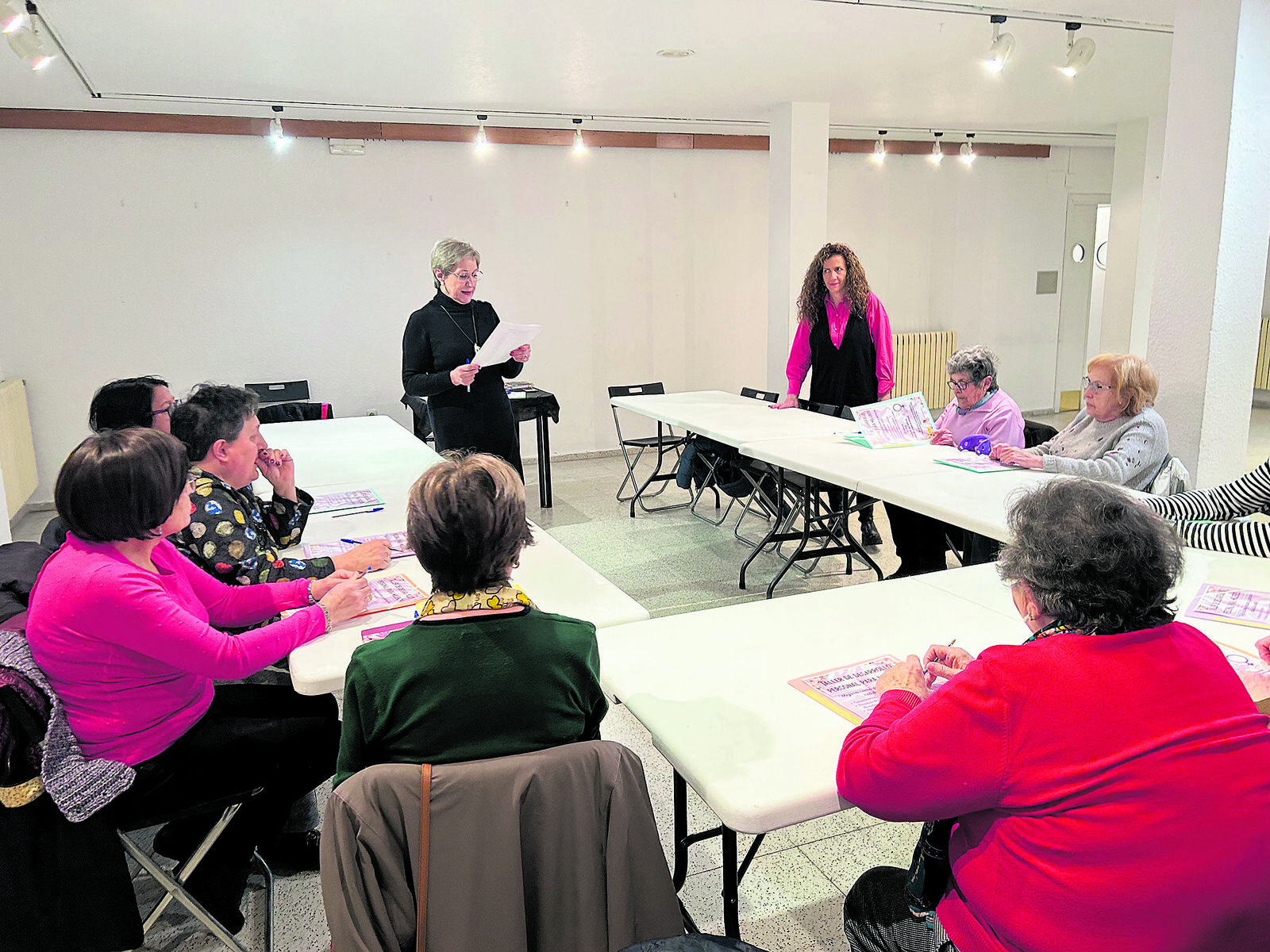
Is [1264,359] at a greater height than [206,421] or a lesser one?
lesser

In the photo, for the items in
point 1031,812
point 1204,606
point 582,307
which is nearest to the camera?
point 1031,812

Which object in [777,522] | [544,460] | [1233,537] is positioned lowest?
[777,522]

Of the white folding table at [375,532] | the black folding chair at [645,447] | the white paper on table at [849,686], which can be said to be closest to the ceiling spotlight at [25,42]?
the white folding table at [375,532]

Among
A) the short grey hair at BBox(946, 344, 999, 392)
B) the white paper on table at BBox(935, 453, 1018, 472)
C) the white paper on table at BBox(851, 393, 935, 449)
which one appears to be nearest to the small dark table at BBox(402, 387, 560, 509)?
the white paper on table at BBox(851, 393, 935, 449)

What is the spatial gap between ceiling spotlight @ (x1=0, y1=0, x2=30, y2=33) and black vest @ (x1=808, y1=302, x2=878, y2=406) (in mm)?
3997

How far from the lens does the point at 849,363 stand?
5195 mm

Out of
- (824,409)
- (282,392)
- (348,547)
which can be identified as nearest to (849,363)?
(824,409)

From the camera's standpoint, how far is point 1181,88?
150 inches

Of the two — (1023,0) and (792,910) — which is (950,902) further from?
(1023,0)

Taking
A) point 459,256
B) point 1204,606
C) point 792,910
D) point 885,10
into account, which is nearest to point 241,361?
point 459,256

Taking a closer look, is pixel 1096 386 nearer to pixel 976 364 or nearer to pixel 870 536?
pixel 976 364

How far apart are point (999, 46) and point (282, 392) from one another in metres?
5.16

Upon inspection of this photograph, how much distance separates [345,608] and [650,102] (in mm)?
5289

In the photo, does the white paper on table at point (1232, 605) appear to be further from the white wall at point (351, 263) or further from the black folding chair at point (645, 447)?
the white wall at point (351, 263)
